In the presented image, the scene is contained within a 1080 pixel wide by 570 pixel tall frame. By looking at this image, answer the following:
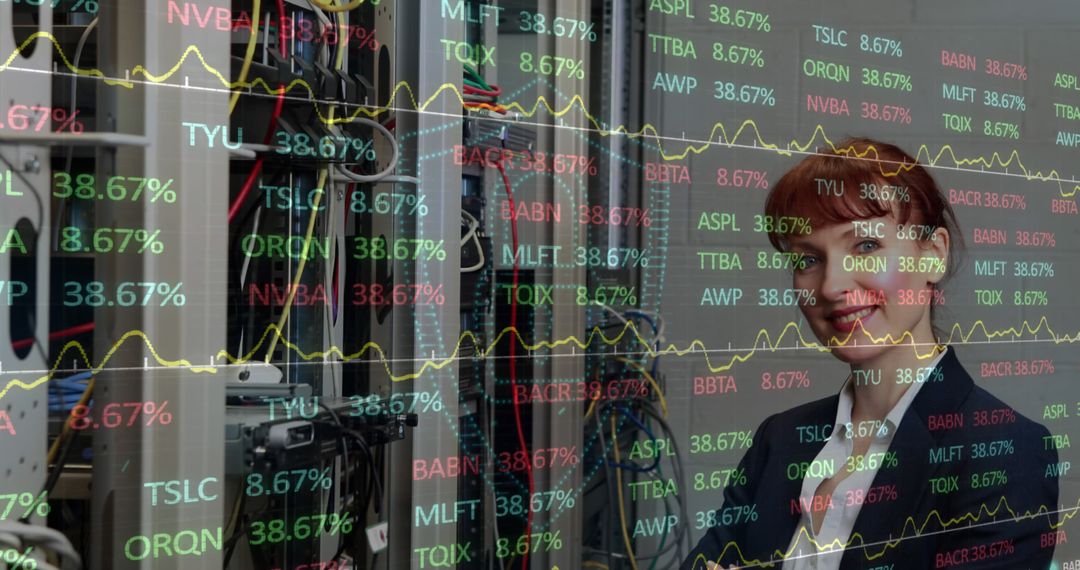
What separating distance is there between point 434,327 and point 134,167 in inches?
11.4

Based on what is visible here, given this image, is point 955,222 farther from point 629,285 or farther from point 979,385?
point 629,285

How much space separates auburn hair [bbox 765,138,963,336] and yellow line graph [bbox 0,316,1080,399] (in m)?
0.10

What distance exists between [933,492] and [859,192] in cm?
37

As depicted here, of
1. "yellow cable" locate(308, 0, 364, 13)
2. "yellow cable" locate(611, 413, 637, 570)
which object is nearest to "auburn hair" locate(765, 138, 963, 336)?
"yellow cable" locate(611, 413, 637, 570)

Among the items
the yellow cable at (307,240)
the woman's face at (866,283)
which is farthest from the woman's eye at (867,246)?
the yellow cable at (307,240)

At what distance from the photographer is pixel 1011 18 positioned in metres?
1.35

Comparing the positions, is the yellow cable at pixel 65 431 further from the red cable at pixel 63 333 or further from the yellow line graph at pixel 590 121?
the yellow line graph at pixel 590 121

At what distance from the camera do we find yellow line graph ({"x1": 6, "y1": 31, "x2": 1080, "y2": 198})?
0.83m

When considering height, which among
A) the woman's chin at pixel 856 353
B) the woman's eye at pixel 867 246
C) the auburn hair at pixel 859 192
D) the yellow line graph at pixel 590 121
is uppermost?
the yellow line graph at pixel 590 121

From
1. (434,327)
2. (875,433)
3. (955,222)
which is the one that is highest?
(955,222)

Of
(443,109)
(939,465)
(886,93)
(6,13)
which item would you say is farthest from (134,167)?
(939,465)

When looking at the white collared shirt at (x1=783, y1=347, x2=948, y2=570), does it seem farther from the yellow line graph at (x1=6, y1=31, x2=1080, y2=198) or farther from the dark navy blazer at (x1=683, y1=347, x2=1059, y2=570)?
the yellow line graph at (x1=6, y1=31, x2=1080, y2=198)

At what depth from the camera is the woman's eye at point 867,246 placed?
3.99ft

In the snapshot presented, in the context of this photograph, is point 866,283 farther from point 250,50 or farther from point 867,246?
point 250,50
